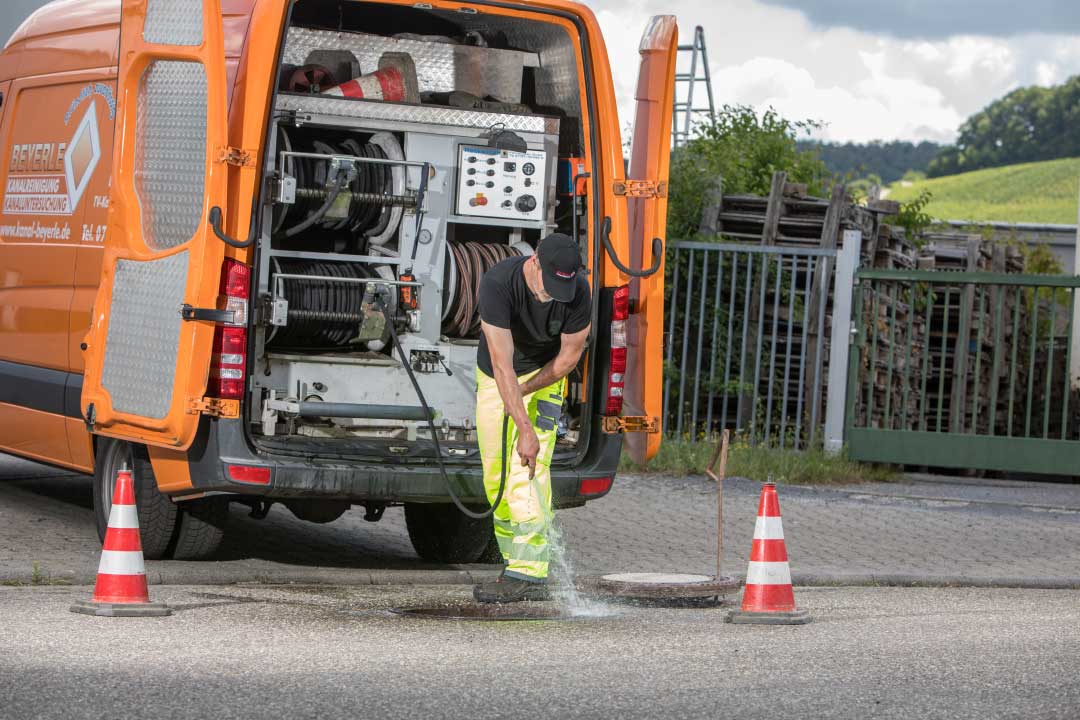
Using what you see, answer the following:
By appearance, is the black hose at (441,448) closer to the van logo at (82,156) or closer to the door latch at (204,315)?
the door latch at (204,315)

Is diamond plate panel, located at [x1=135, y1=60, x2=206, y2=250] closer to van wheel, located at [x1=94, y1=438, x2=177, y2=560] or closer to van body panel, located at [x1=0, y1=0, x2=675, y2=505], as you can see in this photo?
van body panel, located at [x1=0, y1=0, x2=675, y2=505]

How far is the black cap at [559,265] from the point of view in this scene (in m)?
6.96

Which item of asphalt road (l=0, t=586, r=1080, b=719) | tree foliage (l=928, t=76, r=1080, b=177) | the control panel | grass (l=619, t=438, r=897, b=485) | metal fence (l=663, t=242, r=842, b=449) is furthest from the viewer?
tree foliage (l=928, t=76, r=1080, b=177)

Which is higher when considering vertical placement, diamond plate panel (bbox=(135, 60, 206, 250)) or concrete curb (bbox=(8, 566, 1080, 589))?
diamond plate panel (bbox=(135, 60, 206, 250))

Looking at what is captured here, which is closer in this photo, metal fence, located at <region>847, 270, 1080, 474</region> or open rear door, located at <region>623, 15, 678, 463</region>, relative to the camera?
open rear door, located at <region>623, 15, 678, 463</region>

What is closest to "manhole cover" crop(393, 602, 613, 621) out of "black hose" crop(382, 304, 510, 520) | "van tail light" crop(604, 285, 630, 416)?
"black hose" crop(382, 304, 510, 520)

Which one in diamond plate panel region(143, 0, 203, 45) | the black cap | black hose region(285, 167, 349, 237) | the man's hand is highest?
diamond plate panel region(143, 0, 203, 45)

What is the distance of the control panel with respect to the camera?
8.22 meters

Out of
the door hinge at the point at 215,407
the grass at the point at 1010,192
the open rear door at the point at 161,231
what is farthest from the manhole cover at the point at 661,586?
the grass at the point at 1010,192

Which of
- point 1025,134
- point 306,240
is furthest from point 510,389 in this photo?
point 1025,134

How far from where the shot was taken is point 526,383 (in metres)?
7.35

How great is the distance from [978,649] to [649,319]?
244 centimetres

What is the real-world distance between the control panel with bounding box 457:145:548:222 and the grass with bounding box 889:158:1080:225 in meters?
61.0

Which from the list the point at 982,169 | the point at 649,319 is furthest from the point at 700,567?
the point at 982,169
